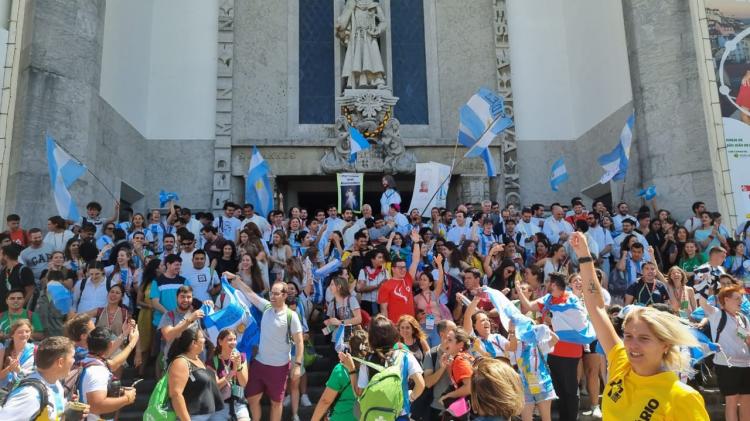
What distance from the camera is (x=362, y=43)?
14.9 m

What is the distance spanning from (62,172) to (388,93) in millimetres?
7897

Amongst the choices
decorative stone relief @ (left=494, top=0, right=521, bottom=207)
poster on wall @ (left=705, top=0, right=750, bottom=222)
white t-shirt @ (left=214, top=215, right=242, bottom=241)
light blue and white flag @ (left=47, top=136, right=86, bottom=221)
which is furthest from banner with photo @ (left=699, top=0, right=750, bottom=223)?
light blue and white flag @ (left=47, top=136, right=86, bottom=221)

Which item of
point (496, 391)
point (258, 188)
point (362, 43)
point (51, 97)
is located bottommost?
point (496, 391)

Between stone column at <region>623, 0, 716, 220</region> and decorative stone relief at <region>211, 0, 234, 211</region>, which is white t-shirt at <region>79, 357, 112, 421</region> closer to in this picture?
decorative stone relief at <region>211, 0, 234, 211</region>

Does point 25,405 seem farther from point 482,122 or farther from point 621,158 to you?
point 621,158

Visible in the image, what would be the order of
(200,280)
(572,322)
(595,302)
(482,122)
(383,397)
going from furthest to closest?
1. (482,122)
2. (200,280)
3. (572,322)
4. (383,397)
5. (595,302)

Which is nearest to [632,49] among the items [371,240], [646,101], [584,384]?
[646,101]

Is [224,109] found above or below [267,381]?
above

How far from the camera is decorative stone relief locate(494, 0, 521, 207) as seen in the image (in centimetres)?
1514

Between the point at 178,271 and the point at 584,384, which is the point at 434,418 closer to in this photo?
the point at 584,384

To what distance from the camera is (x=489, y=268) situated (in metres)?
8.99

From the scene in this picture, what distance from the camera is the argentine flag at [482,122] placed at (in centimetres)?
1173

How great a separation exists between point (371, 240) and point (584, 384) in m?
4.02

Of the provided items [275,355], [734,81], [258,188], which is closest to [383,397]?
[275,355]
